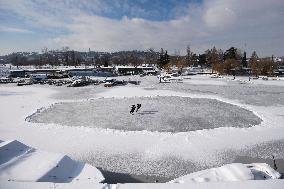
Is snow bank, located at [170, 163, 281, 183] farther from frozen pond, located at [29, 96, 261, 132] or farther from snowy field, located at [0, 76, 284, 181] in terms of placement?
frozen pond, located at [29, 96, 261, 132]

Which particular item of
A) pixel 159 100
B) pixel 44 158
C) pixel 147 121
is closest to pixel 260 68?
pixel 159 100

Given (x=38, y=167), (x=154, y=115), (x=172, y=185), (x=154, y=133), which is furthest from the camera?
(x=154, y=115)

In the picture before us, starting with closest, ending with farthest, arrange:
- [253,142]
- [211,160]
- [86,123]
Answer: [211,160] → [253,142] → [86,123]

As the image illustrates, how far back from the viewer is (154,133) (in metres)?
15.8

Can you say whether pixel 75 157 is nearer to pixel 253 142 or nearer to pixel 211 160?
pixel 211 160

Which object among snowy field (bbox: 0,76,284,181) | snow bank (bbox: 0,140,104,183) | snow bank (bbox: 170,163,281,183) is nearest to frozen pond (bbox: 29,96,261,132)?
snowy field (bbox: 0,76,284,181)

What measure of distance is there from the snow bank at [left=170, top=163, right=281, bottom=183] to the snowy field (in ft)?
5.30

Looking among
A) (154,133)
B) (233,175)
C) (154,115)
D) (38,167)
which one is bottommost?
(154,133)

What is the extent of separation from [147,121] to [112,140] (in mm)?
4412

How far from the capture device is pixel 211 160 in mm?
11945

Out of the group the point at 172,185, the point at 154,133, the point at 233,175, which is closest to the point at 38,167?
the point at 172,185

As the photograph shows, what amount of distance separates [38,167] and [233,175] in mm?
6014

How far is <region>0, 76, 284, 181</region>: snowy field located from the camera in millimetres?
12039

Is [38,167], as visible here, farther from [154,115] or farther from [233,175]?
[154,115]
